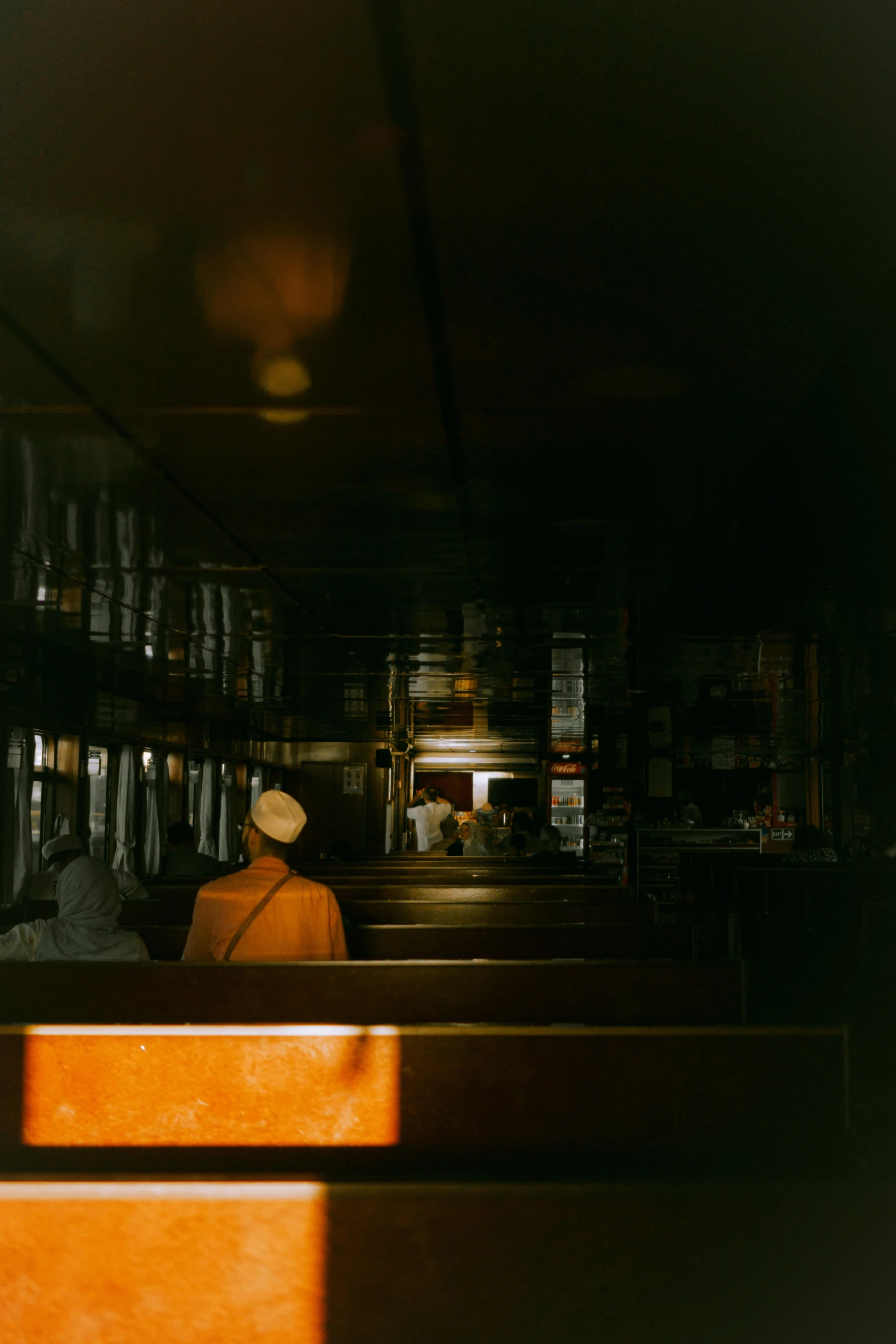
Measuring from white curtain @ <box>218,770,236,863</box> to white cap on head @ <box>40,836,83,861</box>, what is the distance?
1238cm

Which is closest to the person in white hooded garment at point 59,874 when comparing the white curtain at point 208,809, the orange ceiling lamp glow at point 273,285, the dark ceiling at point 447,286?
the dark ceiling at point 447,286

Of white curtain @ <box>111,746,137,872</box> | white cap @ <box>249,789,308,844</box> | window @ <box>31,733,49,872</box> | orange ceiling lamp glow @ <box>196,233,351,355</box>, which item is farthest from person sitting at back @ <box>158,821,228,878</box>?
orange ceiling lamp glow @ <box>196,233,351,355</box>

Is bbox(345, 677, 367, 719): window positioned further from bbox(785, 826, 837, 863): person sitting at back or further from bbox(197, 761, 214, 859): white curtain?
bbox(785, 826, 837, 863): person sitting at back

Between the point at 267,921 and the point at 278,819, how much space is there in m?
0.38

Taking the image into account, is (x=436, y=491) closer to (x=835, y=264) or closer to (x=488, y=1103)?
(x=835, y=264)

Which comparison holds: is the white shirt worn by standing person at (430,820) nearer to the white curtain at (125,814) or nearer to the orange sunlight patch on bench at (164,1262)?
the white curtain at (125,814)

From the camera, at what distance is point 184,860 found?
30.7 feet

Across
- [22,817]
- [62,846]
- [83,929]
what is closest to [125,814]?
[22,817]

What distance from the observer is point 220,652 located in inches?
437

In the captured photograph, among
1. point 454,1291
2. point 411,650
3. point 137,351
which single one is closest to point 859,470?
point 137,351

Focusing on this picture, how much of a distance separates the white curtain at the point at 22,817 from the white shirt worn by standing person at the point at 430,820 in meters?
8.17

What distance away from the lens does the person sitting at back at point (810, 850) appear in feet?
38.3

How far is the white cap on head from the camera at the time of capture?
6137mm

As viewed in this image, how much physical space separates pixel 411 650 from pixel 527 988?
254 inches
